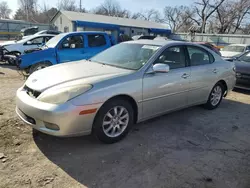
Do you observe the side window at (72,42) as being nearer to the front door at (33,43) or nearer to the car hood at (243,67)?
the front door at (33,43)

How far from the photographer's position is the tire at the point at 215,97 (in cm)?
512

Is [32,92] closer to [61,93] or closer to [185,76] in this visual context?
[61,93]

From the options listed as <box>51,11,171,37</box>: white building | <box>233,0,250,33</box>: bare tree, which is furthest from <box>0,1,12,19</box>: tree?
<box>233,0,250,33</box>: bare tree

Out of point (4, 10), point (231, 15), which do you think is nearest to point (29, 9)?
point (4, 10)

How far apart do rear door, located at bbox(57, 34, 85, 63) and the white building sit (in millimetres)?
22374


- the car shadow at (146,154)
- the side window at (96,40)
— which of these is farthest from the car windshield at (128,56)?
the side window at (96,40)

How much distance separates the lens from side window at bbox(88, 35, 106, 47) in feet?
26.8

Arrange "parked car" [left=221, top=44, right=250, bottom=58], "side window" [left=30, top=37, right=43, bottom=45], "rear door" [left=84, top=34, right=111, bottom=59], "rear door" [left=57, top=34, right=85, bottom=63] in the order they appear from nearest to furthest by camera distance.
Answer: "rear door" [left=57, top=34, right=85, bottom=63], "rear door" [left=84, top=34, right=111, bottom=59], "side window" [left=30, top=37, right=43, bottom=45], "parked car" [left=221, top=44, right=250, bottom=58]

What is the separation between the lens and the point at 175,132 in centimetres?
394

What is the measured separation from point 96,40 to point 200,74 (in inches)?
192

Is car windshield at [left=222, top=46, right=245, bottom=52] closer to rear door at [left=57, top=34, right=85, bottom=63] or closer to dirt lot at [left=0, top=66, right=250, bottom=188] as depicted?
rear door at [left=57, top=34, right=85, bottom=63]

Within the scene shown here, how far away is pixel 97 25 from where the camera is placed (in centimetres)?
2989

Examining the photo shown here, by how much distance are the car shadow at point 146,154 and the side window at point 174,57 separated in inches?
44.3

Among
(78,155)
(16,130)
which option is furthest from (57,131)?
(16,130)
